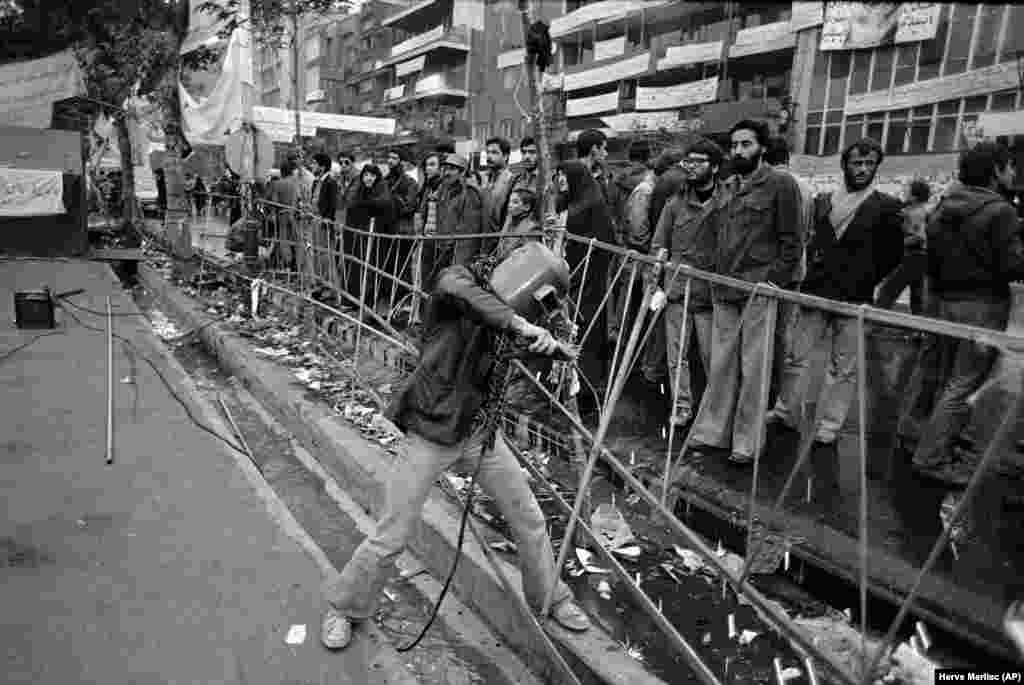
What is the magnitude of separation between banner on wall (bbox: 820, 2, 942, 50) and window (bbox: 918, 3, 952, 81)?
0.47ft

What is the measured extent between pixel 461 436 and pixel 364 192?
590 centimetres

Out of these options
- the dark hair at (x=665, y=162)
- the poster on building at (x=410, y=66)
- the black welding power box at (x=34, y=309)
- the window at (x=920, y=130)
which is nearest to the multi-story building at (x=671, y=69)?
the window at (x=920, y=130)

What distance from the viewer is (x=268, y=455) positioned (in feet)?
15.9

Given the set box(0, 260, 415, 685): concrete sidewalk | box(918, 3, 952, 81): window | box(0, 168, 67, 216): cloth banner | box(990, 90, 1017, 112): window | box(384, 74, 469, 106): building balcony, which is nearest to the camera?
box(0, 260, 415, 685): concrete sidewalk

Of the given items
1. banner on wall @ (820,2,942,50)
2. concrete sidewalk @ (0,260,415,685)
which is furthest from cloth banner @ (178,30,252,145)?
banner on wall @ (820,2,942,50)

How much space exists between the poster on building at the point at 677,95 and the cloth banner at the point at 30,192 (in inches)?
810

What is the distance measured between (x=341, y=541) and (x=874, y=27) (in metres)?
22.2

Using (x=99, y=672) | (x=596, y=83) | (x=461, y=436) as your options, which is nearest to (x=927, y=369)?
(x=461, y=436)

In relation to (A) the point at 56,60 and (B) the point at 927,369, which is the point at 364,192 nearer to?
(B) the point at 927,369

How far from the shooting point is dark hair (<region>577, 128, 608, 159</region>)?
560 cm

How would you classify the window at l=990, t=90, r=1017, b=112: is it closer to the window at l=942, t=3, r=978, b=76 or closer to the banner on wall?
the window at l=942, t=3, r=978, b=76

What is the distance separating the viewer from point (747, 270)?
4.12 meters

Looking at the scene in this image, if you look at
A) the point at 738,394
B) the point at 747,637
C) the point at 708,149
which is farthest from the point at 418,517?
the point at 708,149

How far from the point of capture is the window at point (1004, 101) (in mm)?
15763
